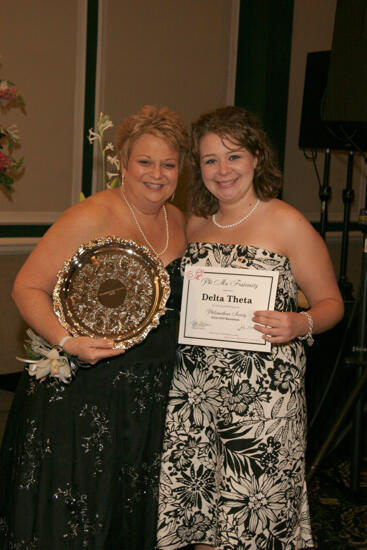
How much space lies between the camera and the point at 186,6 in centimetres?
466

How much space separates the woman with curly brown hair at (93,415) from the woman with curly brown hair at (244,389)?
3.4 inches

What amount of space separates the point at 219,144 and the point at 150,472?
1.07 metres

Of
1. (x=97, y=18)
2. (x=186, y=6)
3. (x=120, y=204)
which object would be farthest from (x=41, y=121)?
(x=120, y=204)

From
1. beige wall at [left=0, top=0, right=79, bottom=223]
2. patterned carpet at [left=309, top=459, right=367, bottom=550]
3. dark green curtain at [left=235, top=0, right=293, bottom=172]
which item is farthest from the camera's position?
dark green curtain at [left=235, top=0, right=293, bottom=172]

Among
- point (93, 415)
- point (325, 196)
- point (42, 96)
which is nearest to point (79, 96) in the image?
point (42, 96)

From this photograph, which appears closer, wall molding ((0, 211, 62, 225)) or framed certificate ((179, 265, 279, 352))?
framed certificate ((179, 265, 279, 352))

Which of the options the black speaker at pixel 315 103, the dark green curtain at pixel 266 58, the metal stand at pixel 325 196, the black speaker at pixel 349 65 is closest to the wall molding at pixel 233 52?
the dark green curtain at pixel 266 58

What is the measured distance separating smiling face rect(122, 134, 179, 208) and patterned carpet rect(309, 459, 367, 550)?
5.58ft

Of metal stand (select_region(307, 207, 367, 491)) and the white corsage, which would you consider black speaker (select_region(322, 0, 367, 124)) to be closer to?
metal stand (select_region(307, 207, 367, 491))

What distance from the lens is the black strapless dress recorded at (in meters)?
1.92

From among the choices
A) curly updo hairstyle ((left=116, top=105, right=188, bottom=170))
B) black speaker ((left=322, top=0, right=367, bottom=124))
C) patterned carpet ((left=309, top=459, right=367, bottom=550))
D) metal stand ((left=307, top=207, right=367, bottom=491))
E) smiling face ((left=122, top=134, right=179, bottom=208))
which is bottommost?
patterned carpet ((left=309, top=459, right=367, bottom=550))

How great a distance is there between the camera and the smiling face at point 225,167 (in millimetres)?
2008

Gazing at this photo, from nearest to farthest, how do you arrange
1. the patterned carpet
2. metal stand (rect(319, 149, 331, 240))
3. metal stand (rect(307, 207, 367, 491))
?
the patterned carpet
metal stand (rect(307, 207, 367, 491))
metal stand (rect(319, 149, 331, 240))

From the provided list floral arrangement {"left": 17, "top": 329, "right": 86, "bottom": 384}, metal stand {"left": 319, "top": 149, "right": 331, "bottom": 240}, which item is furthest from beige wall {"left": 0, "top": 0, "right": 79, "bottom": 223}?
floral arrangement {"left": 17, "top": 329, "right": 86, "bottom": 384}
